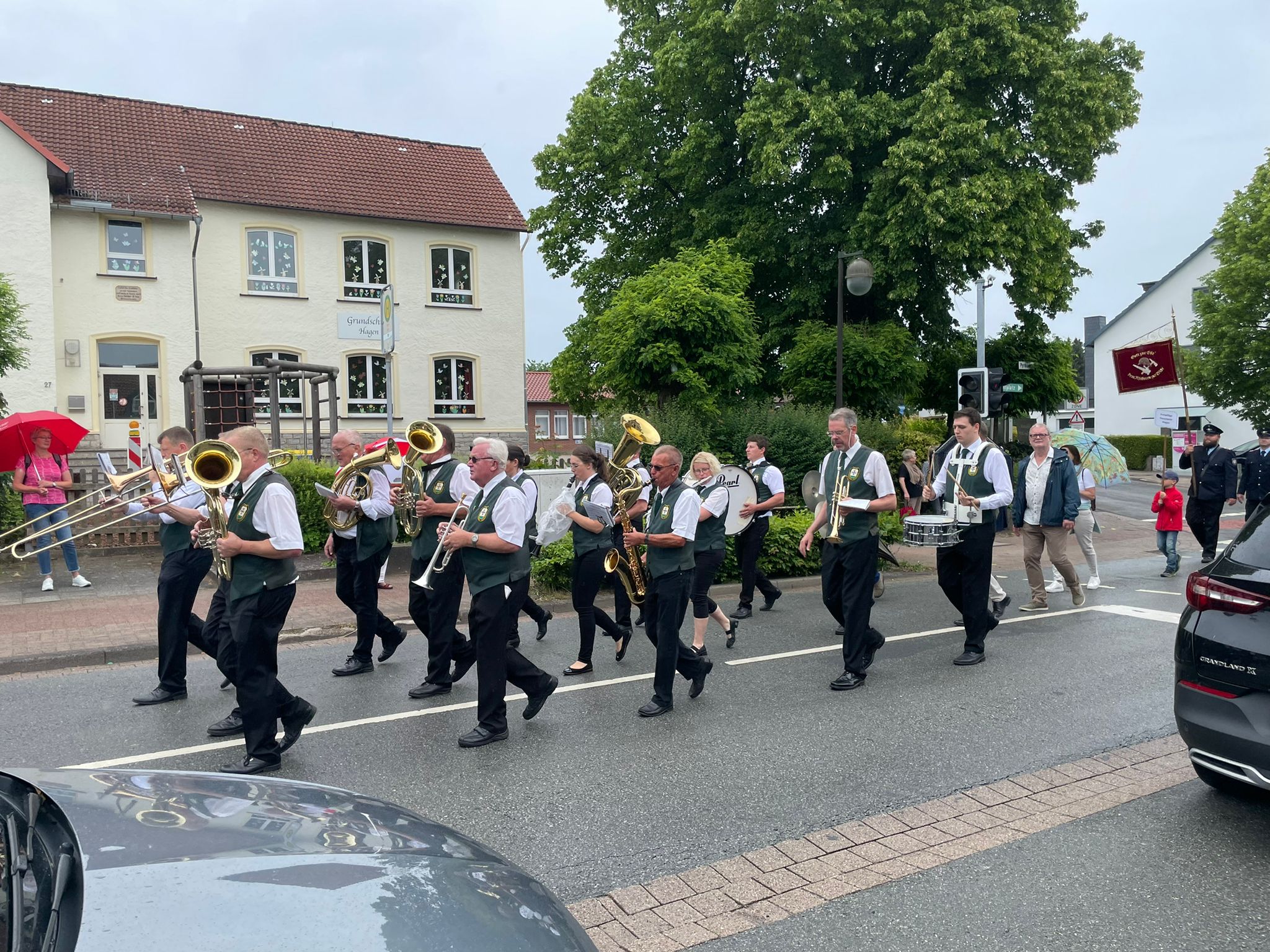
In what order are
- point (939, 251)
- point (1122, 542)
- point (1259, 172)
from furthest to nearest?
point (1259, 172)
point (939, 251)
point (1122, 542)

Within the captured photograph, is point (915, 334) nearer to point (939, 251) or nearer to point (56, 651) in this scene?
point (939, 251)

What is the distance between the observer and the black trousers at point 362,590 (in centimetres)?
771

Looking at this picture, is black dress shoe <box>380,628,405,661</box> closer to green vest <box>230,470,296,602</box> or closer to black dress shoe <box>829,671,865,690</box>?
green vest <box>230,470,296,602</box>

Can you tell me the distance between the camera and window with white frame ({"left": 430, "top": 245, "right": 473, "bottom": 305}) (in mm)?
26844

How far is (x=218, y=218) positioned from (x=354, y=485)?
747 inches

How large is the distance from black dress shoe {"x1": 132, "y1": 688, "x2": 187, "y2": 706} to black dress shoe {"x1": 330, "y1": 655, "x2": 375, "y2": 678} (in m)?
1.14

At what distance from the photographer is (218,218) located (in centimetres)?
A: 2384

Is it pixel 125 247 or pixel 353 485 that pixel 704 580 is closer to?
→ pixel 353 485

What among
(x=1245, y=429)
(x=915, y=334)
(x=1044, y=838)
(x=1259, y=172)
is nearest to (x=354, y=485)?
(x=1044, y=838)

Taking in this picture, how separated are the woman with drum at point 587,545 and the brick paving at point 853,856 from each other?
351 centimetres

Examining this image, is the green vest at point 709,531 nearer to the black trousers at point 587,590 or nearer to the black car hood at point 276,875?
the black trousers at point 587,590

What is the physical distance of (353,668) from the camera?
7.74 m

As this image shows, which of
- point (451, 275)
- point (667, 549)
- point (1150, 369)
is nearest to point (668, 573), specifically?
point (667, 549)

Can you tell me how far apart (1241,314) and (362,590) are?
110 feet
